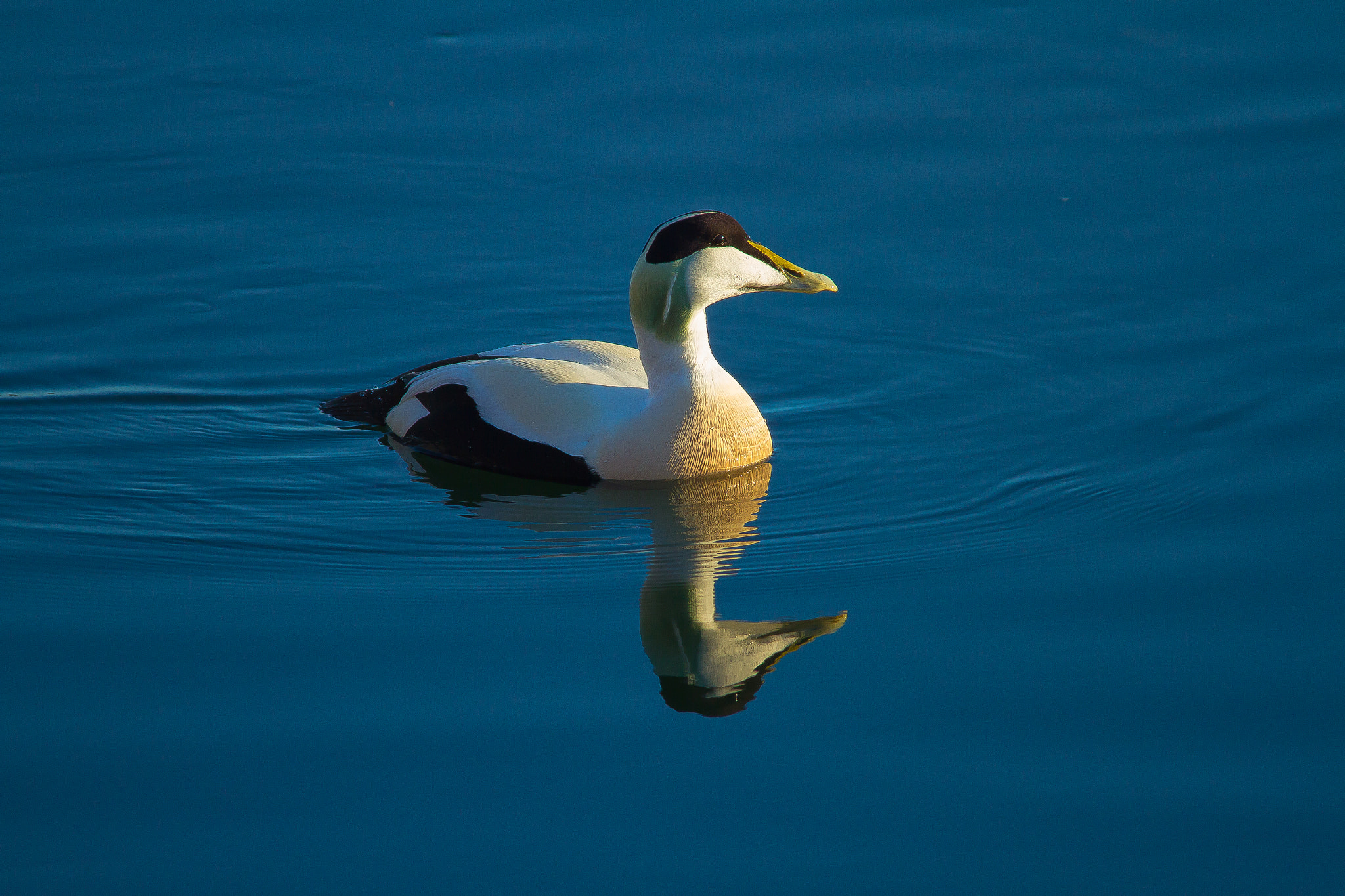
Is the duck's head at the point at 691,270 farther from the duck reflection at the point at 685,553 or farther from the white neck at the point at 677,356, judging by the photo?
the duck reflection at the point at 685,553

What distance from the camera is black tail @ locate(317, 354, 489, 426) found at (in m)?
6.68

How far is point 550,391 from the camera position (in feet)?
20.2

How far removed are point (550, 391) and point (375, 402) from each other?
0.99 metres

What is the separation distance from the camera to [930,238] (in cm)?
808

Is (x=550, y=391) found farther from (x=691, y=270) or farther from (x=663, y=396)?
(x=691, y=270)

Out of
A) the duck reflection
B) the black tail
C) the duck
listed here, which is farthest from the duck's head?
the black tail

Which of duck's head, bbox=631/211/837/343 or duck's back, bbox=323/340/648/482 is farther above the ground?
duck's head, bbox=631/211/837/343

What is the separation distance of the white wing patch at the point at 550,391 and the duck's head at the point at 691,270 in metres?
0.34

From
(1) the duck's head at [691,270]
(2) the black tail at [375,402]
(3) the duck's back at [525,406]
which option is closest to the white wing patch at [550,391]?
(3) the duck's back at [525,406]

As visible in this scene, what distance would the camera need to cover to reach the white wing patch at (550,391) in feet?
20.0

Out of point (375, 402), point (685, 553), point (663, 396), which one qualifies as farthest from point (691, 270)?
point (375, 402)

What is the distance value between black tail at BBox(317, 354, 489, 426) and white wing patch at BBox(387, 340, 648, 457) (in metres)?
0.11

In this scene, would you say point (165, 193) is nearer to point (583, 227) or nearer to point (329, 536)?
point (583, 227)

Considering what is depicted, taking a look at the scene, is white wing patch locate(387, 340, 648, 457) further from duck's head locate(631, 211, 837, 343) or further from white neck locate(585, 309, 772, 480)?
duck's head locate(631, 211, 837, 343)
